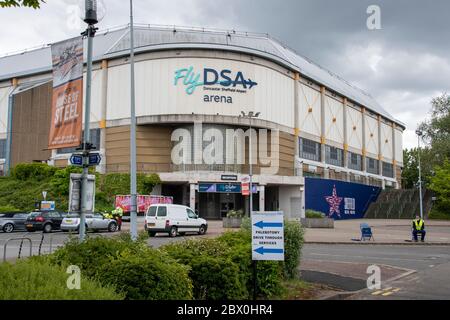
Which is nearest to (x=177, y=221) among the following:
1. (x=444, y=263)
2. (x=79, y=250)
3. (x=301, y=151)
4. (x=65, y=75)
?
(x=444, y=263)

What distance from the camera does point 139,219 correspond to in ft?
146

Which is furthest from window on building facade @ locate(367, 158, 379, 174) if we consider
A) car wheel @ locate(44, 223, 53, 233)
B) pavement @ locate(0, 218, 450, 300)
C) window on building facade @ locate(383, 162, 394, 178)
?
car wheel @ locate(44, 223, 53, 233)

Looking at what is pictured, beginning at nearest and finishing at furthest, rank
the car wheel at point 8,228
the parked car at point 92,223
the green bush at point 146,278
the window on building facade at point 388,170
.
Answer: the green bush at point 146,278, the parked car at point 92,223, the car wheel at point 8,228, the window on building facade at point 388,170

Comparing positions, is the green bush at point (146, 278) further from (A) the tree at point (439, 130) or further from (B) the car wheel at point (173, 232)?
(A) the tree at point (439, 130)

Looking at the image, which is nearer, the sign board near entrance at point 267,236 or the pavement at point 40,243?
the sign board near entrance at point 267,236

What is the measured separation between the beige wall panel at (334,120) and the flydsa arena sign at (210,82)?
2012 centimetres

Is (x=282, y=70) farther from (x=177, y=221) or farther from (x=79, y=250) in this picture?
(x=79, y=250)

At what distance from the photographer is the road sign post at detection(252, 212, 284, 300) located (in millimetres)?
8594

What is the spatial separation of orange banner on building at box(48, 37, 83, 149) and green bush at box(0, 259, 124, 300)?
5365mm

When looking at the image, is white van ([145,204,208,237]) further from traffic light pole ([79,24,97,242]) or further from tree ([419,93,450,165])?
tree ([419,93,450,165])

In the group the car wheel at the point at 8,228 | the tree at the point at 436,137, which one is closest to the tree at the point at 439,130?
the tree at the point at 436,137

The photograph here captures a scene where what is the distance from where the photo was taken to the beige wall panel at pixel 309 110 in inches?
2476

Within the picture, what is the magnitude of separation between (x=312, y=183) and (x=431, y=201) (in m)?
17.7

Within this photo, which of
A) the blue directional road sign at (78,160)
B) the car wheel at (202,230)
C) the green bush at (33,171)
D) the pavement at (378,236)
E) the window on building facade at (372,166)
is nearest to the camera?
the blue directional road sign at (78,160)
